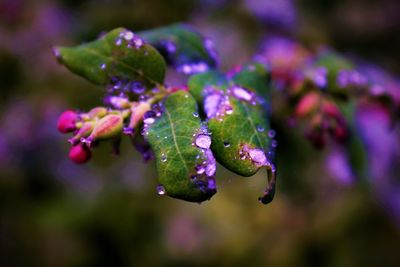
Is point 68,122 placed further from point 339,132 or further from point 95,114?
point 339,132

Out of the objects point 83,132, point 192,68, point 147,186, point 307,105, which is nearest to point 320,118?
point 307,105

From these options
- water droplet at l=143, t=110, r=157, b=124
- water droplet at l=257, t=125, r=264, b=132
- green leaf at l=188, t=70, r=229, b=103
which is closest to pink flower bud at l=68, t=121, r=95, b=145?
water droplet at l=143, t=110, r=157, b=124

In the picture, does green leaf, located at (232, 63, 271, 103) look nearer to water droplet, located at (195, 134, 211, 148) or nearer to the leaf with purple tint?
the leaf with purple tint

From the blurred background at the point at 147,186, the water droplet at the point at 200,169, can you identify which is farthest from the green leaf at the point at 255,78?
the blurred background at the point at 147,186

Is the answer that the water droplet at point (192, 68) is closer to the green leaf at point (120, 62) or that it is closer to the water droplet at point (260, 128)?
the green leaf at point (120, 62)

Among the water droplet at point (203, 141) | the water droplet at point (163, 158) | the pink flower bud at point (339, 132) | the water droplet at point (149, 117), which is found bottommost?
the pink flower bud at point (339, 132)

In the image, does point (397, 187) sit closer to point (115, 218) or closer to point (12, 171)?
point (115, 218)

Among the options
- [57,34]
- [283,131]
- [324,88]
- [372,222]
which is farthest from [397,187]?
[57,34]
